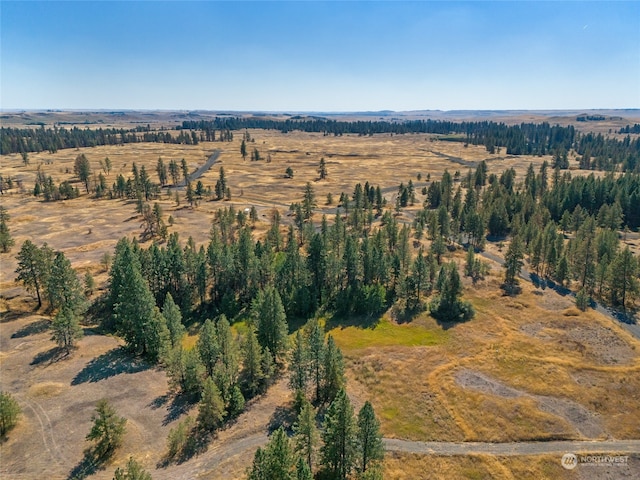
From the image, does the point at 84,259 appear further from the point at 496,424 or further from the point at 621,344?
the point at 621,344

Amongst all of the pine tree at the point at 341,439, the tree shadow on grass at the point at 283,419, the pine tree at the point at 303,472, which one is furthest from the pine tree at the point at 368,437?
the tree shadow on grass at the point at 283,419

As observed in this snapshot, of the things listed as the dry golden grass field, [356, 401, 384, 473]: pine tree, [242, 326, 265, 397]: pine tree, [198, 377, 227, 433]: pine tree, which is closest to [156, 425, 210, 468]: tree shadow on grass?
the dry golden grass field

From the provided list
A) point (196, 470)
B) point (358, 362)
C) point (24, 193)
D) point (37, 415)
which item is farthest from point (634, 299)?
point (24, 193)

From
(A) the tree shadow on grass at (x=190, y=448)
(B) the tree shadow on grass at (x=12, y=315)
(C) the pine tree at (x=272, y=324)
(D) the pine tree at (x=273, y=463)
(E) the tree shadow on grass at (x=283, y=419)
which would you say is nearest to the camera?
(D) the pine tree at (x=273, y=463)

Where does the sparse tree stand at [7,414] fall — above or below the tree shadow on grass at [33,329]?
above

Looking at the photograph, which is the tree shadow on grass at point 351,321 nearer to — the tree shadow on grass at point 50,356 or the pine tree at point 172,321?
the pine tree at point 172,321

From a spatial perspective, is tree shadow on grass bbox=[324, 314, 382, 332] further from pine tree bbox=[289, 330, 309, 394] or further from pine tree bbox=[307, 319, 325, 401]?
pine tree bbox=[289, 330, 309, 394]

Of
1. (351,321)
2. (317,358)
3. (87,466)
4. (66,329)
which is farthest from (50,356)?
(351,321)
